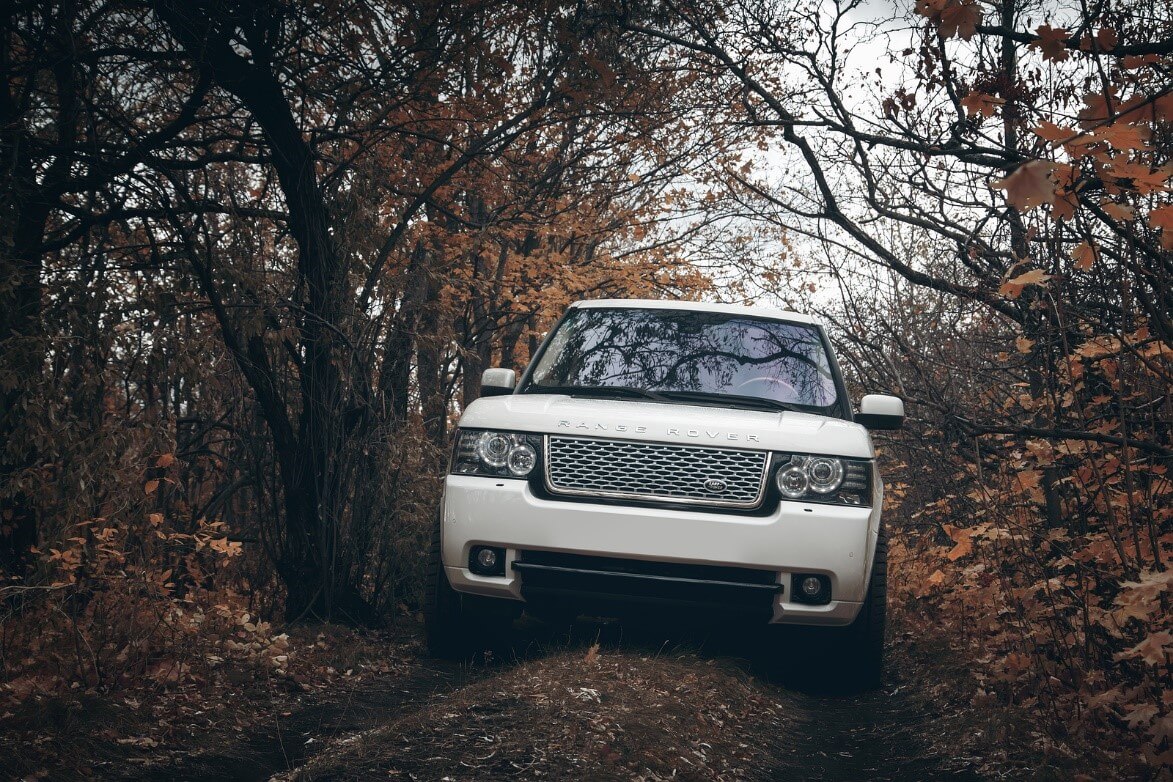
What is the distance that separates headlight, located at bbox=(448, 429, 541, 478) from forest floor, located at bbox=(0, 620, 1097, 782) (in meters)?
0.98

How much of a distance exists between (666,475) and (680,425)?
251mm

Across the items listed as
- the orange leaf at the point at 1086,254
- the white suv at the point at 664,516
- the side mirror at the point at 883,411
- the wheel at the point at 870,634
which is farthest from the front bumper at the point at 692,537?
the orange leaf at the point at 1086,254

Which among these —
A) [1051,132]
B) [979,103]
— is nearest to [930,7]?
[1051,132]

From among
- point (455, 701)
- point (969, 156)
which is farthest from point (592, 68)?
point (455, 701)

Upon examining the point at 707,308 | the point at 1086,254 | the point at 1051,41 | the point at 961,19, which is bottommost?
the point at 1086,254

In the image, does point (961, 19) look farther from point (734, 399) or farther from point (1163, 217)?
point (734, 399)

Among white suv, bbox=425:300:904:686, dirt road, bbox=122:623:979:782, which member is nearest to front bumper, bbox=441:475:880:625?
white suv, bbox=425:300:904:686

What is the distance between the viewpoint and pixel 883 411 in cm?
577

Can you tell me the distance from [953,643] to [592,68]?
16.7ft

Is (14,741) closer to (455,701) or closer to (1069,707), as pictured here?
(455,701)

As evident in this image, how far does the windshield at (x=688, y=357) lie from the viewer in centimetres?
597

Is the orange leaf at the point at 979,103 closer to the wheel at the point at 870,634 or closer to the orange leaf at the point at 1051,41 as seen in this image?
the orange leaf at the point at 1051,41

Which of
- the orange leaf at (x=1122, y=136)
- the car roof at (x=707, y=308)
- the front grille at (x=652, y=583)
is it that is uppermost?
the orange leaf at (x=1122, y=136)

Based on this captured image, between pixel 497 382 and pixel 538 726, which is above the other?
pixel 497 382
